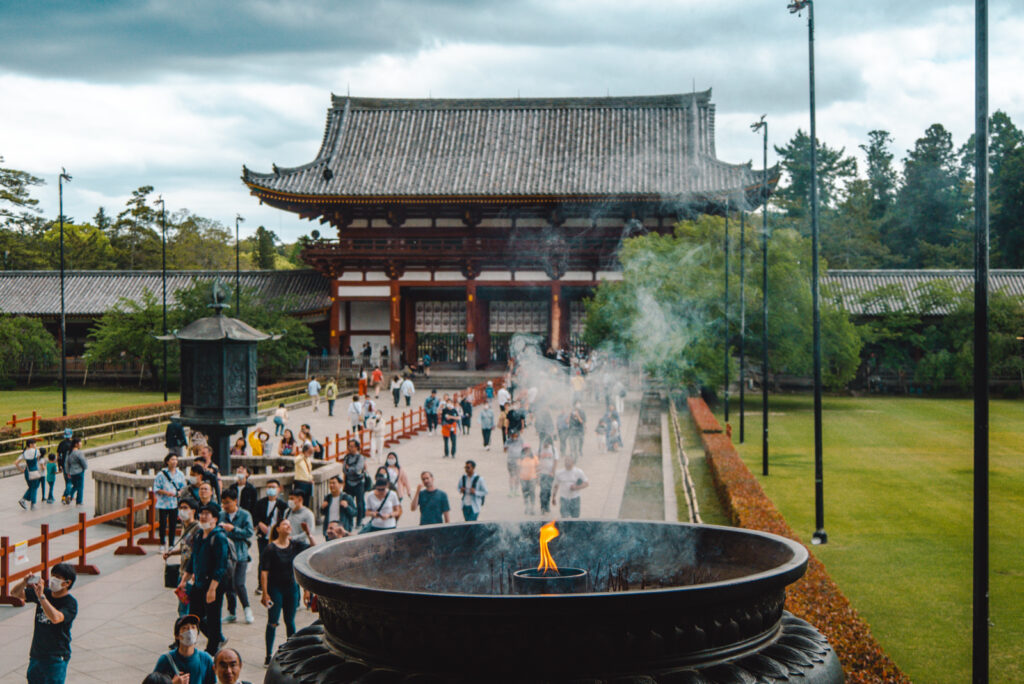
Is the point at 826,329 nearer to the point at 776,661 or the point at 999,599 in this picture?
the point at 999,599

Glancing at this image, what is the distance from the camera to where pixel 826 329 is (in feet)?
109

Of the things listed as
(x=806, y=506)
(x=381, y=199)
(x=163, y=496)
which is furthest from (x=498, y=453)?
(x=381, y=199)

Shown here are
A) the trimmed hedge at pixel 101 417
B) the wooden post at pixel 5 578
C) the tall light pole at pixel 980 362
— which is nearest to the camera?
the tall light pole at pixel 980 362

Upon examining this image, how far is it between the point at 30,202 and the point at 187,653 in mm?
55540

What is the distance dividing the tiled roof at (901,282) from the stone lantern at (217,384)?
2904 cm

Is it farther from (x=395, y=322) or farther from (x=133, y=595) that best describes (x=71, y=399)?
(x=133, y=595)

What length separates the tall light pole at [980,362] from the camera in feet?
20.3

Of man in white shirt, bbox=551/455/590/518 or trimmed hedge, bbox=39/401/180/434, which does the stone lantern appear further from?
trimmed hedge, bbox=39/401/180/434

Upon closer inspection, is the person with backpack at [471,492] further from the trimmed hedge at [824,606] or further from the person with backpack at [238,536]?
the trimmed hedge at [824,606]

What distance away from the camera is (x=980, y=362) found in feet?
21.7

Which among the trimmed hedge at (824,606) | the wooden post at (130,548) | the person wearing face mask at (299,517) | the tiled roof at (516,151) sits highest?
the tiled roof at (516,151)

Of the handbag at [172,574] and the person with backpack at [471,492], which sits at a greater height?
the person with backpack at [471,492]

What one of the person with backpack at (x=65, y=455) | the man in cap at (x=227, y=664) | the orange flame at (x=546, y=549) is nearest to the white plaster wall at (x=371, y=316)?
the person with backpack at (x=65, y=455)

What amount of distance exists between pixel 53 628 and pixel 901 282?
40.5 metres
